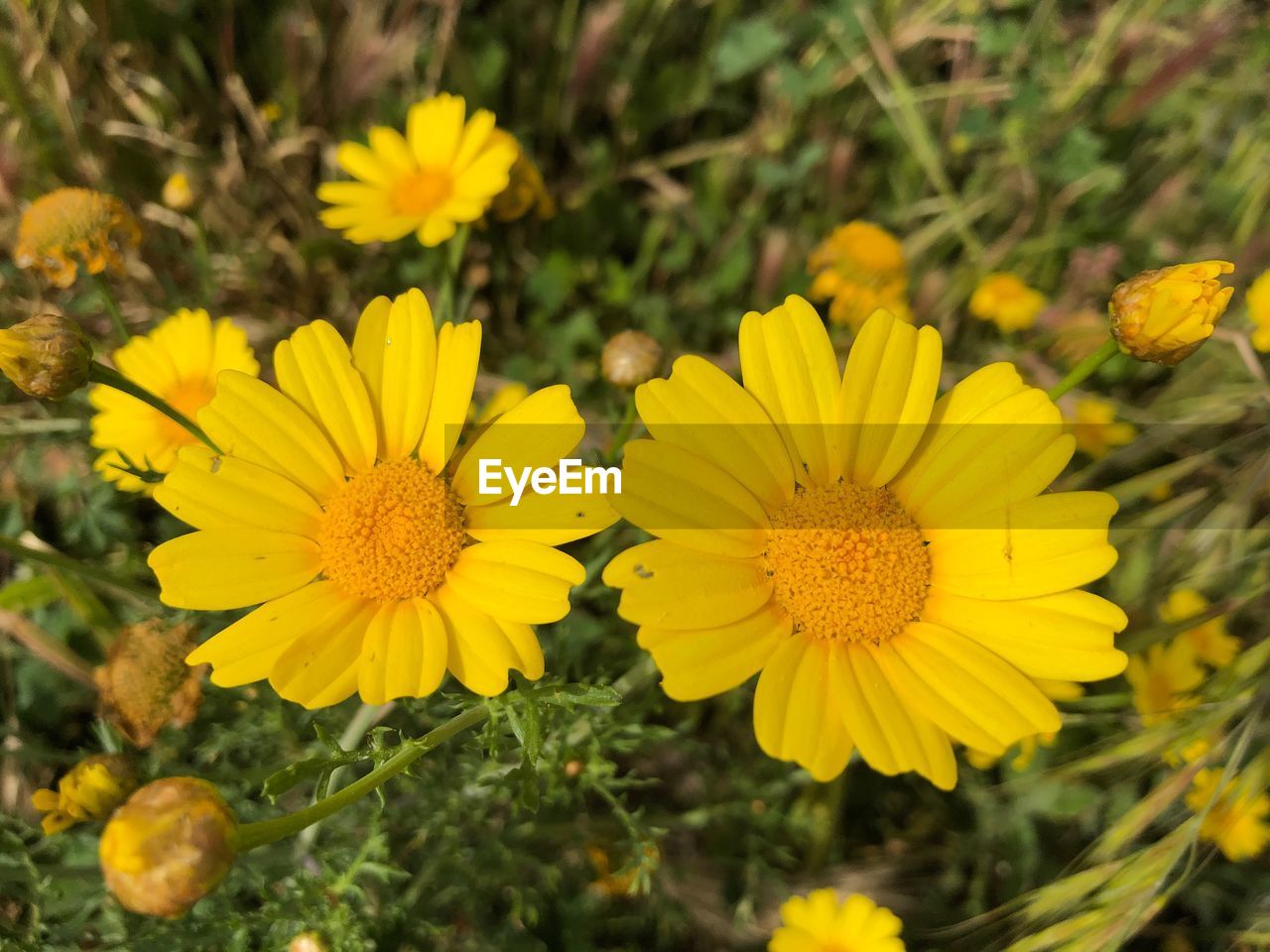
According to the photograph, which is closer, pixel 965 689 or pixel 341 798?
pixel 341 798

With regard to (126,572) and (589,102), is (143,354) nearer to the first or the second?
(126,572)

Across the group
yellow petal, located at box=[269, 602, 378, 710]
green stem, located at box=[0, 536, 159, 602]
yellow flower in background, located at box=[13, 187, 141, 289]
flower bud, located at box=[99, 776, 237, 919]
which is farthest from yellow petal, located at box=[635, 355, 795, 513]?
yellow flower in background, located at box=[13, 187, 141, 289]

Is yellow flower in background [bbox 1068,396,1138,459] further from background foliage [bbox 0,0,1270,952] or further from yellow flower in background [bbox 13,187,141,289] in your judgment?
yellow flower in background [bbox 13,187,141,289]

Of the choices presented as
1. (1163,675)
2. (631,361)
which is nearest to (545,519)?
(631,361)

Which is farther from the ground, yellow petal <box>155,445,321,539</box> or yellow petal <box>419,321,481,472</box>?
yellow petal <box>419,321,481,472</box>

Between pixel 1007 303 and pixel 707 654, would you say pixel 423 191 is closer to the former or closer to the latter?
pixel 707 654
